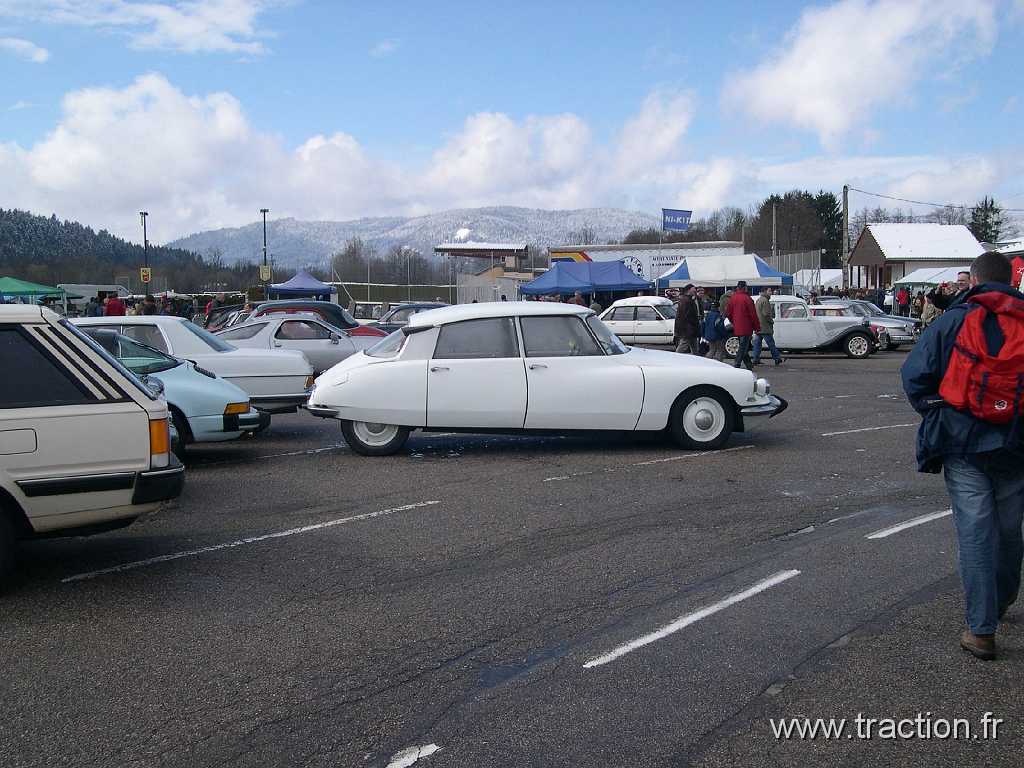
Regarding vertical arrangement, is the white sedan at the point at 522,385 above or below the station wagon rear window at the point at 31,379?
below

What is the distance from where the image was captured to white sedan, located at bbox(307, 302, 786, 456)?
31.5 feet

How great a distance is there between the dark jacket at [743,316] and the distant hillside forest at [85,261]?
76.4 m

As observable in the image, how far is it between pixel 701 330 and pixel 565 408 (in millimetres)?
12512

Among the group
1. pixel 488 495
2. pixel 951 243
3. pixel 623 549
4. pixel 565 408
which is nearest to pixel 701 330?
pixel 565 408

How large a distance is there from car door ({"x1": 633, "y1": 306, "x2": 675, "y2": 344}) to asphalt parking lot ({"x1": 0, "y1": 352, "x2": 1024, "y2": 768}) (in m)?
19.5

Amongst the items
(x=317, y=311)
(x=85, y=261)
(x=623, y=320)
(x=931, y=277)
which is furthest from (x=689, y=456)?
(x=85, y=261)

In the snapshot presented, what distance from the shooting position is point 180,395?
931 centimetres

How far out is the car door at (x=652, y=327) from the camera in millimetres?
28047

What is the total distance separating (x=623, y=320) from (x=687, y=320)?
8.31 metres

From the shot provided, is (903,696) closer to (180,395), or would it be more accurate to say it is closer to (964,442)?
(964,442)

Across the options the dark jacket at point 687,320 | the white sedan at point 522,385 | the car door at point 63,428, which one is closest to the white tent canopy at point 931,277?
the dark jacket at point 687,320

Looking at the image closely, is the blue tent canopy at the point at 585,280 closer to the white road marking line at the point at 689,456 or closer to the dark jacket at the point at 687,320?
the dark jacket at the point at 687,320

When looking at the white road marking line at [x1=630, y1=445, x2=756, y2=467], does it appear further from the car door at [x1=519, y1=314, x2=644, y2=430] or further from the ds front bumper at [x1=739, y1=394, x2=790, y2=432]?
the car door at [x1=519, y1=314, x2=644, y2=430]

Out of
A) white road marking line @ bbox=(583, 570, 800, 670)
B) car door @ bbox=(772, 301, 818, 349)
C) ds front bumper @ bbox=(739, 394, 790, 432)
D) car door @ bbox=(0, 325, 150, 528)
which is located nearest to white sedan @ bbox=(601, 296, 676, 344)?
car door @ bbox=(772, 301, 818, 349)
